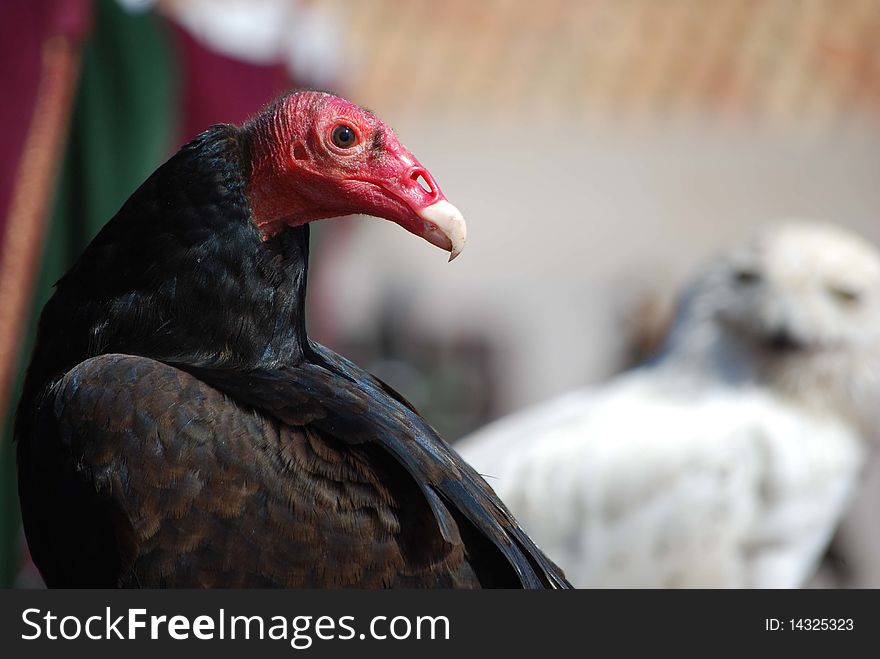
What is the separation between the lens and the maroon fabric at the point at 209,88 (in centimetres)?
278

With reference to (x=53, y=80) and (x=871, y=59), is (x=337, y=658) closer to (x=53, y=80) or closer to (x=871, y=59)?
(x=53, y=80)

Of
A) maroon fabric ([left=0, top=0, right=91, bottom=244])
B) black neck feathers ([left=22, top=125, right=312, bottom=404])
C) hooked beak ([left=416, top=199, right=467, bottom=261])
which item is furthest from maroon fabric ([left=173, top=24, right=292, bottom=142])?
hooked beak ([left=416, top=199, right=467, bottom=261])

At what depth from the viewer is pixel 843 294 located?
8.19 ft

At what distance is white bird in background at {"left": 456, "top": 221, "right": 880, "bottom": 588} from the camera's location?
7.86ft

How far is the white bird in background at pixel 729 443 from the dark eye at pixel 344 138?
3.99ft

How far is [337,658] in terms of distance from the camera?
1.22m

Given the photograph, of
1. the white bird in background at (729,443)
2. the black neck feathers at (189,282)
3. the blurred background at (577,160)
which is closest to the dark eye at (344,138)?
the black neck feathers at (189,282)

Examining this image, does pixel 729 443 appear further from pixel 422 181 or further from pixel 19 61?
pixel 19 61

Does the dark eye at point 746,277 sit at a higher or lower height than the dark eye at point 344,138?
lower

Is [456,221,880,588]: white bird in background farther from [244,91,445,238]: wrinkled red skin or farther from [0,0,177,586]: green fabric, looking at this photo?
[244,91,445,238]: wrinkled red skin

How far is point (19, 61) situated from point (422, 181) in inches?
55.5

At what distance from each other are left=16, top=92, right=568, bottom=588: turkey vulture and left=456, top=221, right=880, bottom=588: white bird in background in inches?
40.7

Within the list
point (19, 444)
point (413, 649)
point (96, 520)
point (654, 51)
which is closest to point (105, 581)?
point (96, 520)

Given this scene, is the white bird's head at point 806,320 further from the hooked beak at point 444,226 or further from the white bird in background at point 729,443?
the hooked beak at point 444,226
